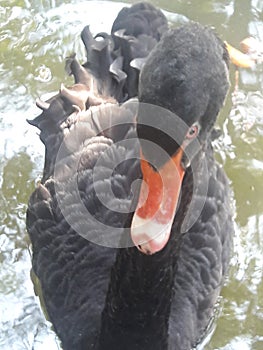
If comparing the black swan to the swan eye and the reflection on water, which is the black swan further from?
the reflection on water

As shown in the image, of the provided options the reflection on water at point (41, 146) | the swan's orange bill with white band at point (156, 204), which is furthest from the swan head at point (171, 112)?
the reflection on water at point (41, 146)

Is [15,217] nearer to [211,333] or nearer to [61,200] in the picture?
[61,200]

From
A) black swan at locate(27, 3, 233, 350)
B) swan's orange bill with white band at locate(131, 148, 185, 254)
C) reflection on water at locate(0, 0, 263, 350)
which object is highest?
swan's orange bill with white band at locate(131, 148, 185, 254)

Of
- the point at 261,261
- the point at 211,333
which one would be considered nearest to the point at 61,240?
the point at 211,333

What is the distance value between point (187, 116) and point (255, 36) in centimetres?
279

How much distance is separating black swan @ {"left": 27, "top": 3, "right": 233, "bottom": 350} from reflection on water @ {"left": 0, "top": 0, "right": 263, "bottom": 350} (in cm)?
16

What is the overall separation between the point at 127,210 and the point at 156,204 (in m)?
0.77

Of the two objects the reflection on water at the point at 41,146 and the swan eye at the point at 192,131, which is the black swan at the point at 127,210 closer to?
the swan eye at the point at 192,131

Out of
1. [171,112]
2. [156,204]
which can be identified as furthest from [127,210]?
[171,112]

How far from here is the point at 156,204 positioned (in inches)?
90.5

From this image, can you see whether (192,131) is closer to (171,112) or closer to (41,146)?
(171,112)

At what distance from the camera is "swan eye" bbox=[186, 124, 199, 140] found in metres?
A: 2.27

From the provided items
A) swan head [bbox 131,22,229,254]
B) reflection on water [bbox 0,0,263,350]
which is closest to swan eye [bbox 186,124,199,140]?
swan head [bbox 131,22,229,254]

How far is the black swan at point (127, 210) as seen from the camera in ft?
7.54
